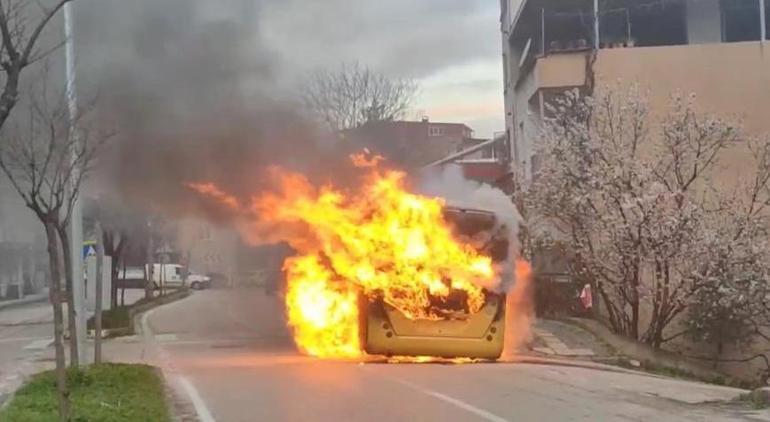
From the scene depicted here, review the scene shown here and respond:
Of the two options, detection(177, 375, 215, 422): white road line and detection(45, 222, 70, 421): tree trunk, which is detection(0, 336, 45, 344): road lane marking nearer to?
detection(177, 375, 215, 422): white road line

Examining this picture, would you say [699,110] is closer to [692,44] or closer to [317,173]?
[692,44]

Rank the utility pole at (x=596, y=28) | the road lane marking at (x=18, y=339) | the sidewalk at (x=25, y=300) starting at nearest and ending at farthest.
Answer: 1. the road lane marking at (x=18, y=339)
2. the utility pole at (x=596, y=28)
3. the sidewalk at (x=25, y=300)

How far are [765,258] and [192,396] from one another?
1229 cm

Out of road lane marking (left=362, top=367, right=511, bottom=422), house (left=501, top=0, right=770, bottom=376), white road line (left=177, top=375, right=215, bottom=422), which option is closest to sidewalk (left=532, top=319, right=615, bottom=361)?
house (left=501, top=0, right=770, bottom=376)

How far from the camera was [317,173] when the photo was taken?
663 inches

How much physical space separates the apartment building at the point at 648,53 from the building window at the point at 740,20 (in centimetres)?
3

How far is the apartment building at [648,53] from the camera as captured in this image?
1033 inches

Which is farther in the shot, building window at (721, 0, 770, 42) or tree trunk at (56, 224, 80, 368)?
building window at (721, 0, 770, 42)

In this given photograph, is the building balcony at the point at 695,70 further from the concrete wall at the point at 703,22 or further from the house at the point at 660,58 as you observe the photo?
the concrete wall at the point at 703,22

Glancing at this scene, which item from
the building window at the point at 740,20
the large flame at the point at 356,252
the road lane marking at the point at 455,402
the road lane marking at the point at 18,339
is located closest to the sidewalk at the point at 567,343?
the large flame at the point at 356,252

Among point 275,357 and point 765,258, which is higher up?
point 765,258

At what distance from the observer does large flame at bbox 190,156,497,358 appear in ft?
51.0

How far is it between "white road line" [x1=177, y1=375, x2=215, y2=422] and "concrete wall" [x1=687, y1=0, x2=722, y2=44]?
20176 mm

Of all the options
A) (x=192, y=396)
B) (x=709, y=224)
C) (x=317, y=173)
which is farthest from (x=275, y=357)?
(x=709, y=224)
